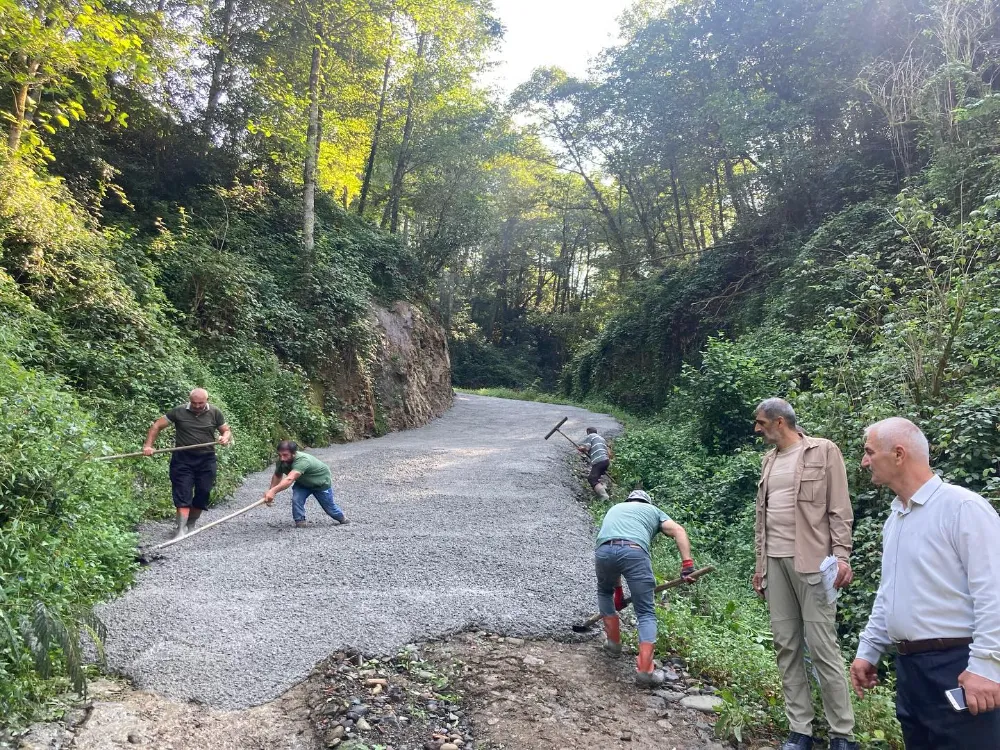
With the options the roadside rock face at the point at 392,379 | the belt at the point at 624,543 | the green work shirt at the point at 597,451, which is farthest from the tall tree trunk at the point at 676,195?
the belt at the point at 624,543

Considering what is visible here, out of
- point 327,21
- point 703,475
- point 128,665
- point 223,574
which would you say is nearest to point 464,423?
point 703,475

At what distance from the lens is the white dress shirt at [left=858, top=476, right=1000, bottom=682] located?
2.21 metres

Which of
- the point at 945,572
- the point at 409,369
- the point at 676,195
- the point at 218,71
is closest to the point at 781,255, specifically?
the point at 676,195

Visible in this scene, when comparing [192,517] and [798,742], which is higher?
[192,517]

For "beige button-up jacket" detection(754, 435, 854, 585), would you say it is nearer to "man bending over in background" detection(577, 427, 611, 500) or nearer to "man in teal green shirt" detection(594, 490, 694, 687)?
"man in teal green shirt" detection(594, 490, 694, 687)

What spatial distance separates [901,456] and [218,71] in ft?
57.7

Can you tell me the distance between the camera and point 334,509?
7.94 meters

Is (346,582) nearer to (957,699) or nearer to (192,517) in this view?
(192,517)

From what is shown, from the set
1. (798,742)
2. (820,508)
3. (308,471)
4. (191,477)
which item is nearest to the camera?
(798,742)

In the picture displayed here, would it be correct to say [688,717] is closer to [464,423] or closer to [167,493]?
[167,493]

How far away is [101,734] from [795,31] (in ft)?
69.9

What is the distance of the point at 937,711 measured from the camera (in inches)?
92.4

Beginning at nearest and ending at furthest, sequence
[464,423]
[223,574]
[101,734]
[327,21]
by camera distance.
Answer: [101,734] < [223,574] < [327,21] < [464,423]

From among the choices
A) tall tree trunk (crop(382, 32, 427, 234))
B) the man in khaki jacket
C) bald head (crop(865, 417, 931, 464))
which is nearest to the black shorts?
the man in khaki jacket
